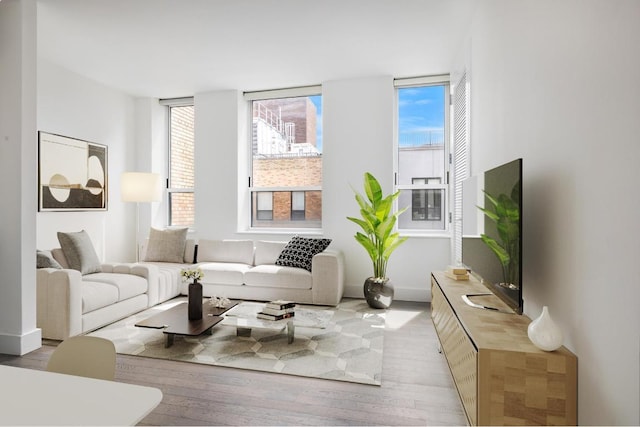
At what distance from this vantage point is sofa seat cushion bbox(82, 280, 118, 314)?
323 cm

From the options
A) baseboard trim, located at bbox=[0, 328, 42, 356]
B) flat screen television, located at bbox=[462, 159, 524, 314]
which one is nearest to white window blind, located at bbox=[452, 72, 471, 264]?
flat screen television, located at bbox=[462, 159, 524, 314]

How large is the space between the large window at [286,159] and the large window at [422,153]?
119cm

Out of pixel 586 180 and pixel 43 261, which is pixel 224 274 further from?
pixel 586 180

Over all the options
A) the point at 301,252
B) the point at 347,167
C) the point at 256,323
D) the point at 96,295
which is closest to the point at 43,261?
the point at 96,295

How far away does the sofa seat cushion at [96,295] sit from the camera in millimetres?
3227

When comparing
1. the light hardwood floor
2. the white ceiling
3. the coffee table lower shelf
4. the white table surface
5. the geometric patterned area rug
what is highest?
the white ceiling

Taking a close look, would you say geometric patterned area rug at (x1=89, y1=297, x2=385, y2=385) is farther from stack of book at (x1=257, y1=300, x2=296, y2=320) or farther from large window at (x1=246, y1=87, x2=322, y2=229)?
large window at (x1=246, y1=87, x2=322, y2=229)

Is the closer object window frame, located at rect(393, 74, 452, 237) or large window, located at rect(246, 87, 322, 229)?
window frame, located at rect(393, 74, 452, 237)

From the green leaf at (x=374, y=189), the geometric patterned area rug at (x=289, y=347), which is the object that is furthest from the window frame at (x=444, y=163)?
the geometric patterned area rug at (x=289, y=347)

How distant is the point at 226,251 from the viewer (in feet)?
16.4

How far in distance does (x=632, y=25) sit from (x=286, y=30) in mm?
2944

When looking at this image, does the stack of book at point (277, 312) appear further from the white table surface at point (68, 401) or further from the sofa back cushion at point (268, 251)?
the white table surface at point (68, 401)

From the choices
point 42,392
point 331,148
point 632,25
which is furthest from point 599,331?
point 331,148

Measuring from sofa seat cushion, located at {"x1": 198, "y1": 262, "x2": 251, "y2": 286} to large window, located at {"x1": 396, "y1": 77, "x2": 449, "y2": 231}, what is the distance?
7.34ft
